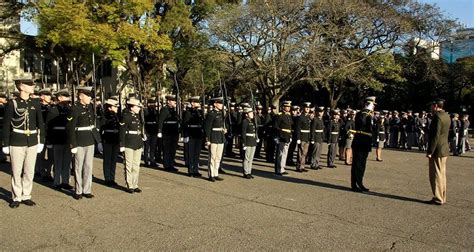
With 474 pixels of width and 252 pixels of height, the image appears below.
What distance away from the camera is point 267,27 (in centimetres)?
2089

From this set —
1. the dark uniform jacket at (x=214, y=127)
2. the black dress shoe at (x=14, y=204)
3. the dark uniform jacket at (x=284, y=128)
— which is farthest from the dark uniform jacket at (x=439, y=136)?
the black dress shoe at (x=14, y=204)

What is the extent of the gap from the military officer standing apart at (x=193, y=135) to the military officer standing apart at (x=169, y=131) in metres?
0.69

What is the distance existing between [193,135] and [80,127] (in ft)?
10.9

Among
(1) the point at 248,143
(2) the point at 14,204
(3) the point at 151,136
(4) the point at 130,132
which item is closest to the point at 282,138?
(1) the point at 248,143

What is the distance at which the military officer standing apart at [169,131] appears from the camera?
1141 centimetres

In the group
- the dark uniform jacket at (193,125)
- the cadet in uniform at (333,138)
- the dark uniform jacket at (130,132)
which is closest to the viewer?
the dark uniform jacket at (130,132)

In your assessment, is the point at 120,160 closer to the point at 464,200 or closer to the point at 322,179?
the point at 322,179

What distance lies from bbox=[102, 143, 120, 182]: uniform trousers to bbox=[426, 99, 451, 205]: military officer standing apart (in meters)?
6.06

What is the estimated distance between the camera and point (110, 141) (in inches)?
370

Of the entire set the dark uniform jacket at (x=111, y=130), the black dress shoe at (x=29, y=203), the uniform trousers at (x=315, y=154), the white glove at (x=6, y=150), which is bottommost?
the black dress shoe at (x=29, y=203)

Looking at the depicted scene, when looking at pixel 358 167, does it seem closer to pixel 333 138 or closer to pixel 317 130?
pixel 317 130

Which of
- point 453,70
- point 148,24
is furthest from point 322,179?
point 453,70

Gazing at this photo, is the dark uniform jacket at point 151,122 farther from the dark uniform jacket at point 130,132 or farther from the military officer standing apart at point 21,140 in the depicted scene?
the military officer standing apart at point 21,140

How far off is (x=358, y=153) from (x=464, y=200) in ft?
6.88
